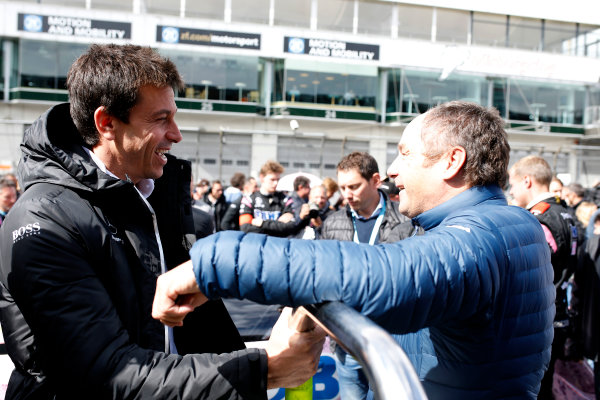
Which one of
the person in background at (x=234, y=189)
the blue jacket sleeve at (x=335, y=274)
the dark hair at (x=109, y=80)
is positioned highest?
the dark hair at (x=109, y=80)

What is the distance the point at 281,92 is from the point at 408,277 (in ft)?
91.1

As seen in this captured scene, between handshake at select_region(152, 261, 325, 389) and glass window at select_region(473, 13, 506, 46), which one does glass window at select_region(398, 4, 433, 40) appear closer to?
glass window at select_region(473, 13, 506, 46)

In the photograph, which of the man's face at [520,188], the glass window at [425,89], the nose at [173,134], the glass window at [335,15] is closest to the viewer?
the nose at [173,134]

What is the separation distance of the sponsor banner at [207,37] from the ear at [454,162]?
27.3 meters

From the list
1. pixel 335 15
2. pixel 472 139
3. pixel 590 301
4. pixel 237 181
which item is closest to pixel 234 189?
pixel 237 181

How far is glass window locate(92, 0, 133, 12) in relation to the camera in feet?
88.3

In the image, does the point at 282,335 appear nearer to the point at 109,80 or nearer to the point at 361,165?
the point at 109,80

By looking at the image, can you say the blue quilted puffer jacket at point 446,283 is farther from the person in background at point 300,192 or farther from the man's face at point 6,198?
the person in background at point 300,192

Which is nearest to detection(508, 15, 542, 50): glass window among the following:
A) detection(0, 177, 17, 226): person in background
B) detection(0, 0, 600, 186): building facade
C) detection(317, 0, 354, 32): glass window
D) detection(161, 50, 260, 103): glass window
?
detection(0, 0, 600, 186): building facade

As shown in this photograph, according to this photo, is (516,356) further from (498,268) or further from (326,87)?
(326,87)

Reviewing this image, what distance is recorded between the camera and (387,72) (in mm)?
29047

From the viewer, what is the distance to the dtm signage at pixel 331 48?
27.8 meters

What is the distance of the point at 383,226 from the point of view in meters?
4.16

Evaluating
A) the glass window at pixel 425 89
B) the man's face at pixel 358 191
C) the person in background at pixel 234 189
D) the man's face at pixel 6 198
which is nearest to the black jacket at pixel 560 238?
the man's face at pixel 358 191
